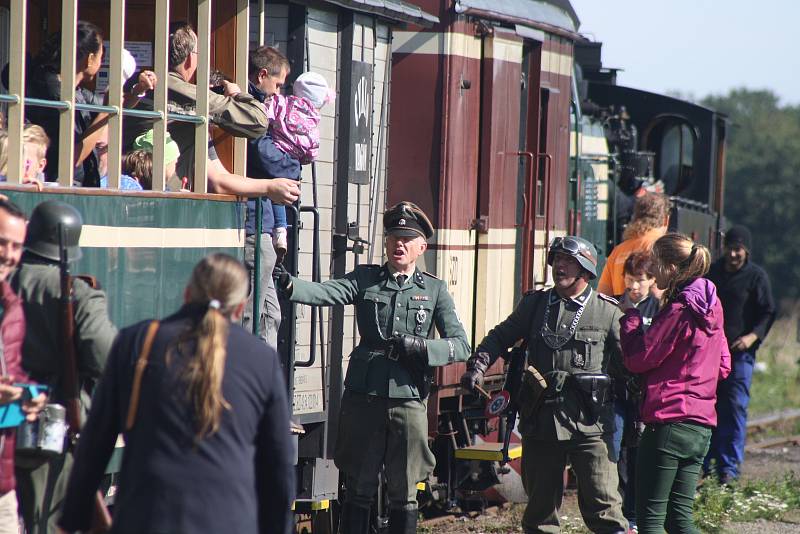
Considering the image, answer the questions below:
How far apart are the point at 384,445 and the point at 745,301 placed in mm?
5078

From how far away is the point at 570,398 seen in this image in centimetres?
667

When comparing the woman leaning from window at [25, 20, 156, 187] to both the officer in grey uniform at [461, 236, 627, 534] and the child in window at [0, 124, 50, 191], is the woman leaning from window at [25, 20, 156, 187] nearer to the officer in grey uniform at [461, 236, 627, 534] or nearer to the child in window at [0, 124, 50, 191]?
the child in window at [0, 124, 50, 191]

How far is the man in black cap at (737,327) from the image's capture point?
11.0 meters

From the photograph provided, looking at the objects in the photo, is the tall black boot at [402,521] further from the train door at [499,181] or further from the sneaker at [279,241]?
the train door at [499,181]

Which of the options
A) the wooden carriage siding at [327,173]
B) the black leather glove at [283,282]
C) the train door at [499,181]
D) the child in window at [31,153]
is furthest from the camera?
the train door at [499,181]

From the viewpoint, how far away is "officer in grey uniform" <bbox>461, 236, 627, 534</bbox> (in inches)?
262

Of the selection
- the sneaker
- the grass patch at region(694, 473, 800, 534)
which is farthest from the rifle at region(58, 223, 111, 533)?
the grass patch at region(694, 473, 800, 534)

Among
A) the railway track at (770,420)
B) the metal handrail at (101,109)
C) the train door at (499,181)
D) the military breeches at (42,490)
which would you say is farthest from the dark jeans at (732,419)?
the military breeches at (42,490)

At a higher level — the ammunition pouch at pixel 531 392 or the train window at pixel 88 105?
the train window at pixel 88 105

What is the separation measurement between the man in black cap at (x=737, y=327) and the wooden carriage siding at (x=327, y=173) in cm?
402

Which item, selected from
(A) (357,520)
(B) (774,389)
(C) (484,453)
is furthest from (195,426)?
(B) (774,389)

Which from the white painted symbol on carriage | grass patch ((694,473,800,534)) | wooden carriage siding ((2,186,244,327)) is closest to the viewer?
wooden carriage siding ((2,186,244,327))

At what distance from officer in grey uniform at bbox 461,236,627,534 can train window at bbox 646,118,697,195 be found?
8.33 meters

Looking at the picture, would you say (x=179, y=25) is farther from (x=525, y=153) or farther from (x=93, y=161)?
(x=525, y=153)
